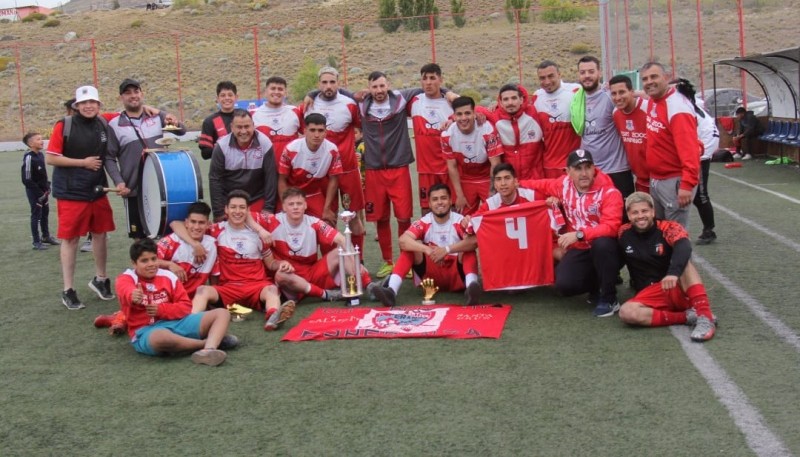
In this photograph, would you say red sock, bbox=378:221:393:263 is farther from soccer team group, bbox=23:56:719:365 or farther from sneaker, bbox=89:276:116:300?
sneaker, bbox=89:276:116:300

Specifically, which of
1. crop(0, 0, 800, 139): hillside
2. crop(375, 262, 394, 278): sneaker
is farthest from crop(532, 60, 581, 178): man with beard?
crop(0, 0, 800, 139): hillside

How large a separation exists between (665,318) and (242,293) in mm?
3276

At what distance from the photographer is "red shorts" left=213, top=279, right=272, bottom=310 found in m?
7.32

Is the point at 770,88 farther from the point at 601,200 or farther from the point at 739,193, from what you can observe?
the point at 601,200

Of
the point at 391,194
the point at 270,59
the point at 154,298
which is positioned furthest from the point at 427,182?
the point at 270,59

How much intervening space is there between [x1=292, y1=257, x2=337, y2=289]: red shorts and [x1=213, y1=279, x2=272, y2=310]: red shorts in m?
0.47

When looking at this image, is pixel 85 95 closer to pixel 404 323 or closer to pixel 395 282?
pixel 395 282

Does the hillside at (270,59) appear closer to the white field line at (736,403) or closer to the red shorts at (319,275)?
the red shorts at (319,275)

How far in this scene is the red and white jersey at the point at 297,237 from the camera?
778 centimetres

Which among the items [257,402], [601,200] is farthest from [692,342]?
[257,402]

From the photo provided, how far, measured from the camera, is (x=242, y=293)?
7352mm

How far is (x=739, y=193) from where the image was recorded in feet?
44.0

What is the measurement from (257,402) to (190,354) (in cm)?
127

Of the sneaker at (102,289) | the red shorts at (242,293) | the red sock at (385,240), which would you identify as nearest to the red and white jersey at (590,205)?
the red sock at (385,240)
